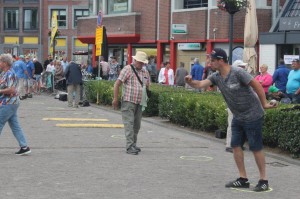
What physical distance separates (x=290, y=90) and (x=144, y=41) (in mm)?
21942

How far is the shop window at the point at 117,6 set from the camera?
127 ft

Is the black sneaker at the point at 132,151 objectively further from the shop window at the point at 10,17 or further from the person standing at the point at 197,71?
the shop window at the point at 10,17

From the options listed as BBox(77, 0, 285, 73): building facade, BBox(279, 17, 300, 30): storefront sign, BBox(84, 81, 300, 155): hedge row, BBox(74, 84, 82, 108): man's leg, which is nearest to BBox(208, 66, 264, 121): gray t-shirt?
BBox(84, 81, 300, 155): hedge row

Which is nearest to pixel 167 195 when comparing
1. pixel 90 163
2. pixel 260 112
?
pixel 260 112

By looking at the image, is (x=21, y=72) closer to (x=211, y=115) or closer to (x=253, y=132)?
(x=211, y=115)

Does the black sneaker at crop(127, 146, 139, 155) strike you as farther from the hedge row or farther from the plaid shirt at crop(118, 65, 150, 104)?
the hedge row

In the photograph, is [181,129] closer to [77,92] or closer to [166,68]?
[77,92]

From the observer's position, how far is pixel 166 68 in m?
26.5

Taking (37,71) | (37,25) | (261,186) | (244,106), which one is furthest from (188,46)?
(37,25)

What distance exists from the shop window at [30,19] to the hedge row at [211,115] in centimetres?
5103

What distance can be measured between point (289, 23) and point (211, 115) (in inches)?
539

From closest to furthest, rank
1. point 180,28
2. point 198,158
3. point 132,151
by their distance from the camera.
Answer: point 198,158, point 132,151, point 180,28

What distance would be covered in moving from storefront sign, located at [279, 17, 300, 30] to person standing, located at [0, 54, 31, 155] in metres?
17.2

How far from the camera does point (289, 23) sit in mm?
25516
